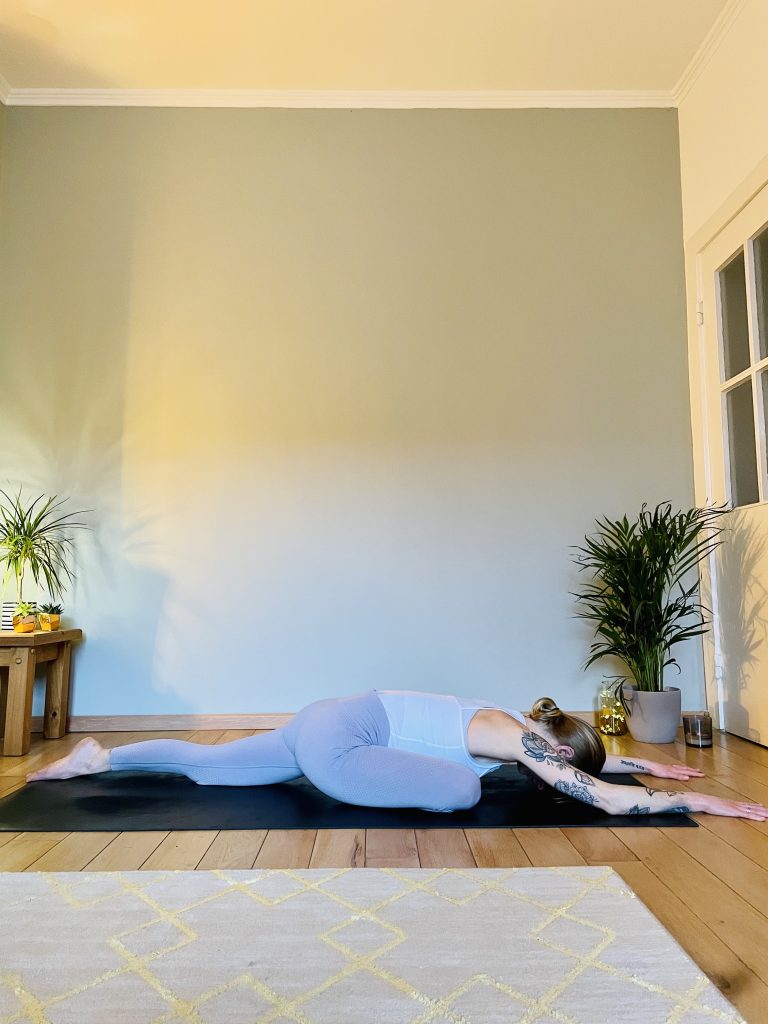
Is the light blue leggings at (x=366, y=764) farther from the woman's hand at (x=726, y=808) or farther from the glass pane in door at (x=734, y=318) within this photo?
the glass pane in door at (x=734, y=318)

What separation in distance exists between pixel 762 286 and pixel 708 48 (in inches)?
52.0

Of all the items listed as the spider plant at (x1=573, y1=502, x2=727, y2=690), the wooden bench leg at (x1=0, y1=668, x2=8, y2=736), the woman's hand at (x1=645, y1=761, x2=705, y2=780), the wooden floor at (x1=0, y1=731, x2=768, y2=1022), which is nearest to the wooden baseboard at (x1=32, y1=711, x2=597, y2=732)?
the wooden bench leg at (x1=0, y1=668, x2=8, y2=736)

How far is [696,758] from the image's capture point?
108 inches

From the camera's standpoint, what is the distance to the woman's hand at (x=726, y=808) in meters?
1.92

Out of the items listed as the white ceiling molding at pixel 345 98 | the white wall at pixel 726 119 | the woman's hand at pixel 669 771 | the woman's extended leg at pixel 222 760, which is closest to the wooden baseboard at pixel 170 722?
the woman's hand at pixel 669 771

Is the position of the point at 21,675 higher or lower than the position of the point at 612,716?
higher

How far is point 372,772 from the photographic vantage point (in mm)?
1957

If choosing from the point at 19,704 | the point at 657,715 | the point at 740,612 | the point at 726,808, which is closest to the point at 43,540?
the point at 19,704

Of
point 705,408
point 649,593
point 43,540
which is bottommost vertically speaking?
point 649,593

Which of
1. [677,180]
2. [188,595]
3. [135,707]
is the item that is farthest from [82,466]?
[677,180]

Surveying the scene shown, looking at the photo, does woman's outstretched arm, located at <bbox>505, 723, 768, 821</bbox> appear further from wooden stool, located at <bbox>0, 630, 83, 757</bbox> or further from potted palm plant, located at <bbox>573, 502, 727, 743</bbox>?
wooden stool, located at <bbox>0, 630, 83, 757</bbox>

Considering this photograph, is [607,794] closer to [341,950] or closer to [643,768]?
[643,768]

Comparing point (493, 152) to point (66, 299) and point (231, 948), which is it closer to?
point (66, 299)

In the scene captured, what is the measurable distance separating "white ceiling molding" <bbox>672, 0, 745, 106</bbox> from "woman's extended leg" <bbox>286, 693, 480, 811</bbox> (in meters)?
3.52
